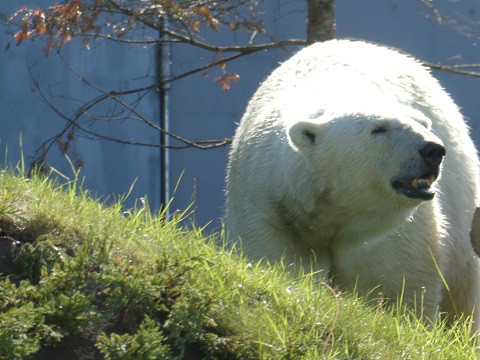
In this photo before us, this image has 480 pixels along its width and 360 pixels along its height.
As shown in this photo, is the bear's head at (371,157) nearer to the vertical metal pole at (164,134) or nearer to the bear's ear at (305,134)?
the bear's ear at (305,134)

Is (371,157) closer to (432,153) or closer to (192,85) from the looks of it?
(432,153)

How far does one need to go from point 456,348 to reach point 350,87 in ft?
6.85

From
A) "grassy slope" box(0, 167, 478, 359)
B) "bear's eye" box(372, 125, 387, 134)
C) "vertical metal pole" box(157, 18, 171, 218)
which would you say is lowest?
"vertical metal pole" box(157, 18, 171, 218)

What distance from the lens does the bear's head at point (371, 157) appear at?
453 cm

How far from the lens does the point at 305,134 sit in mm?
4781

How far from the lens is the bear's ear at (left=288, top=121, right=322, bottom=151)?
475 cm

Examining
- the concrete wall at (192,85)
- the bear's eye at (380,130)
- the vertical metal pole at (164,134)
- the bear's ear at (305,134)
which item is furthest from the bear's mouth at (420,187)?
the vertical metal pole at (164,134)

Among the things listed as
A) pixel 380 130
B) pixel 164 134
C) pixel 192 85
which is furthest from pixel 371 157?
pixel 192 85

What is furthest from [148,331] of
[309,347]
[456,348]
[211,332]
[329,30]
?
[329,30]

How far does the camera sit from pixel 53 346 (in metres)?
3.16

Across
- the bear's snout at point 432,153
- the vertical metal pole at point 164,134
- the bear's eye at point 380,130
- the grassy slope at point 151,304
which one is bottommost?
the vertical metal pole at point 164,134

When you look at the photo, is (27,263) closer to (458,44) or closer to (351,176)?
(351,176)

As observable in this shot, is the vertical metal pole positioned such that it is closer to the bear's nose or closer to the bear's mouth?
the bear's mouth

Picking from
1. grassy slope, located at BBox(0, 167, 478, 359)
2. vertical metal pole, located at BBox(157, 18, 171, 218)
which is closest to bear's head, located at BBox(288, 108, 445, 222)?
grassy slope, located at BBox(0, 167, 478, 359)
